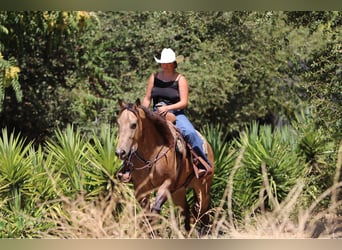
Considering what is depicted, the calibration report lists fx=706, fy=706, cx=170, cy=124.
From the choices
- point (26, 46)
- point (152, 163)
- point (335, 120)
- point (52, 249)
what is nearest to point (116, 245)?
point (52, 249)

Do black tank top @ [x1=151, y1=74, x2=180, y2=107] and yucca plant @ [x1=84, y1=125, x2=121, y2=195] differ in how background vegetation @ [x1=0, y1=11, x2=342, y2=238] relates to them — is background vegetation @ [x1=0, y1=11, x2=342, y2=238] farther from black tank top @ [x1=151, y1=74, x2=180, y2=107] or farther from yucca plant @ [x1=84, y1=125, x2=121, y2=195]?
black tank top @ [x1=151, y1=74, x2=180, y2=107]

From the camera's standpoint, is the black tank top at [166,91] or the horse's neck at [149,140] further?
the black tank top at [166,91]

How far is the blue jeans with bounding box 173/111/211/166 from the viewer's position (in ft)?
29.0

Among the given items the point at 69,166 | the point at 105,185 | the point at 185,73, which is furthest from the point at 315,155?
the point at 69,166

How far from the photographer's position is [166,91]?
8.67 m

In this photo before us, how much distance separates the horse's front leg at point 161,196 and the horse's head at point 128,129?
0.73m

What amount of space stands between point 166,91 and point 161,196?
134 cm

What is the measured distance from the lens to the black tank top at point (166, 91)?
28.4ft

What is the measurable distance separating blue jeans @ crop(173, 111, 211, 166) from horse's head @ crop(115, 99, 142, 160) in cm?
111

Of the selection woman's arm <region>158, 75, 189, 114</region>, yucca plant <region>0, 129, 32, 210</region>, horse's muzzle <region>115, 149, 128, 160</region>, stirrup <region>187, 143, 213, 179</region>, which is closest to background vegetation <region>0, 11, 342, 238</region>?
stirrup <region>187, 143, 213, 179</region>

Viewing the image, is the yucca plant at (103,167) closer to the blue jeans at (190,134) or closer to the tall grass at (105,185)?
the tall grass at (105,185)

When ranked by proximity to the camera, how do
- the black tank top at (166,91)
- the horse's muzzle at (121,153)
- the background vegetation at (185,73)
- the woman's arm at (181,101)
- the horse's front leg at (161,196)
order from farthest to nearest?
the background vegetation at (185,73) → the black tank top at (166,91) → the woman's arm at (181,101) → the horse's front leg at (161,196) → the horse's muzzle at (121,153)

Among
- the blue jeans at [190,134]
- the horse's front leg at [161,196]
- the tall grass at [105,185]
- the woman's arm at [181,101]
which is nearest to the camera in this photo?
the horse's front leg at [161,196]

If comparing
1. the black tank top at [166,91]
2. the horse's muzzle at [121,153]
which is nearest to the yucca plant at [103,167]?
the black tank top at [166,91]
